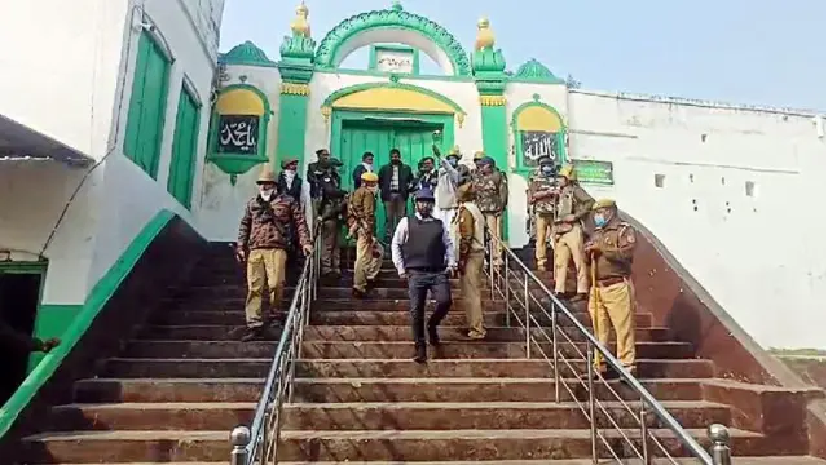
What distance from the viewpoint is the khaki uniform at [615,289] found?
202 inches

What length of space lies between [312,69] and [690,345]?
699 cm

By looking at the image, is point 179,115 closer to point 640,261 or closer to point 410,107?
point 410,107

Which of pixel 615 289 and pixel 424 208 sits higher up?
pixel 424 208

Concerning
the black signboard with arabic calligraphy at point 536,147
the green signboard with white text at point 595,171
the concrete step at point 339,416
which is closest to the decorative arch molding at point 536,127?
the black signboard with arabic calligraphy at point 536,147

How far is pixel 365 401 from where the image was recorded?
→ 15.7ft

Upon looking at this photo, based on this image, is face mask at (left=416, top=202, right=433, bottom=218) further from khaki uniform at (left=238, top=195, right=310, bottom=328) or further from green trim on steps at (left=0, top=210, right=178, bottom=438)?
green trim on steps at (left=0, top=210, right=178, bottom=438)

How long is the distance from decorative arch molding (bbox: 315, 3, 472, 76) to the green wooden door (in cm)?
116

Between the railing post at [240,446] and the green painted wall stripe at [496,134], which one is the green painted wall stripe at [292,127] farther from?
the railing post at [240,446]

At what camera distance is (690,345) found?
5789mm

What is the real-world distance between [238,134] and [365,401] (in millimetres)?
6225

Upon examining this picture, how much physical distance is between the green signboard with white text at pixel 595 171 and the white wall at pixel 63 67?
701 cm

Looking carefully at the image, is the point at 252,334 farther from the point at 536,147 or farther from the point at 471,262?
the point at 536,147

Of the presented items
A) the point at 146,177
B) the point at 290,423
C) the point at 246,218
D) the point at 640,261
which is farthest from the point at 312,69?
the point at 290,423

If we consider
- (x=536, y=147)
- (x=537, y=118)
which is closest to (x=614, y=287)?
(x=536, y=147)
